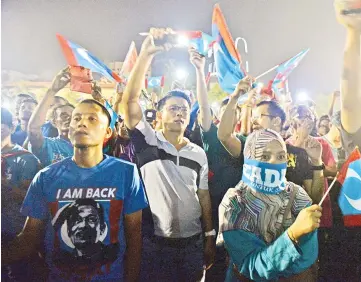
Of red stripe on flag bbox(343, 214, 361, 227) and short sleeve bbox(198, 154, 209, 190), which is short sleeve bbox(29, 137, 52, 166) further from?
red stripe on flag bbox(343, 214, 361, 227)

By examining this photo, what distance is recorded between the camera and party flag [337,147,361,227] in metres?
2.27

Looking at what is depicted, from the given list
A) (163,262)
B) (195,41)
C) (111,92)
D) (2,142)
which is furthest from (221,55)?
(2,142)

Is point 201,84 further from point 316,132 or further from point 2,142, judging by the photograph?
point 2,142

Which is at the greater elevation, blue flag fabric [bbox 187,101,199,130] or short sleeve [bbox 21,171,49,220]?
blue flag fabric [bbox 187,101,199,130]

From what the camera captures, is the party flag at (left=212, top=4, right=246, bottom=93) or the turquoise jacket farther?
the party flag at (left=212, top=4, right=246, bottom=93)

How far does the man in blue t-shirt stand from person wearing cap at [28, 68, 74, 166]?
0.05 m

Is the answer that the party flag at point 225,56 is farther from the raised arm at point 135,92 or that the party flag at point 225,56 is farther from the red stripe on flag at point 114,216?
the red stripe on flag at point 114,216

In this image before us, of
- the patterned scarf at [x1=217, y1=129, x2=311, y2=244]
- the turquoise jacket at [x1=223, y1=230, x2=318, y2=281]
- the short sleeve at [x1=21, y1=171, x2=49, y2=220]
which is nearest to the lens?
the turquoise jacket at [x1=223, y1=230, x2=318, y2=281]

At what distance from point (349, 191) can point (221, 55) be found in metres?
1.13

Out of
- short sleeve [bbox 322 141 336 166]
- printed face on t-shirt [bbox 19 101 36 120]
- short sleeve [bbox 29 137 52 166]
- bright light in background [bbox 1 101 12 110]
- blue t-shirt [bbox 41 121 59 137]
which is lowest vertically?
short sleeve [bbox 322 141 336 166]

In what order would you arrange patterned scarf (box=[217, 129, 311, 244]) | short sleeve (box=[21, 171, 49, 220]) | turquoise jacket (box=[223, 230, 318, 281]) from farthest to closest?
short sleeve (box=[21, 171, 49, 220]) → patterned scarf (box=[217, 129, 311, 244]) → turquoise jacket (box=[223, 230, 318, 281])

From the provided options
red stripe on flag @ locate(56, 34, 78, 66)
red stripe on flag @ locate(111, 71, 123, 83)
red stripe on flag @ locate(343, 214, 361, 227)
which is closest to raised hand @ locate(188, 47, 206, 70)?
red stripe on flag @ locate(111, 71, 123, 83)

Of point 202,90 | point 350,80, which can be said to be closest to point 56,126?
point 202,90

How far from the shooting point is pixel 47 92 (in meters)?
2.31
